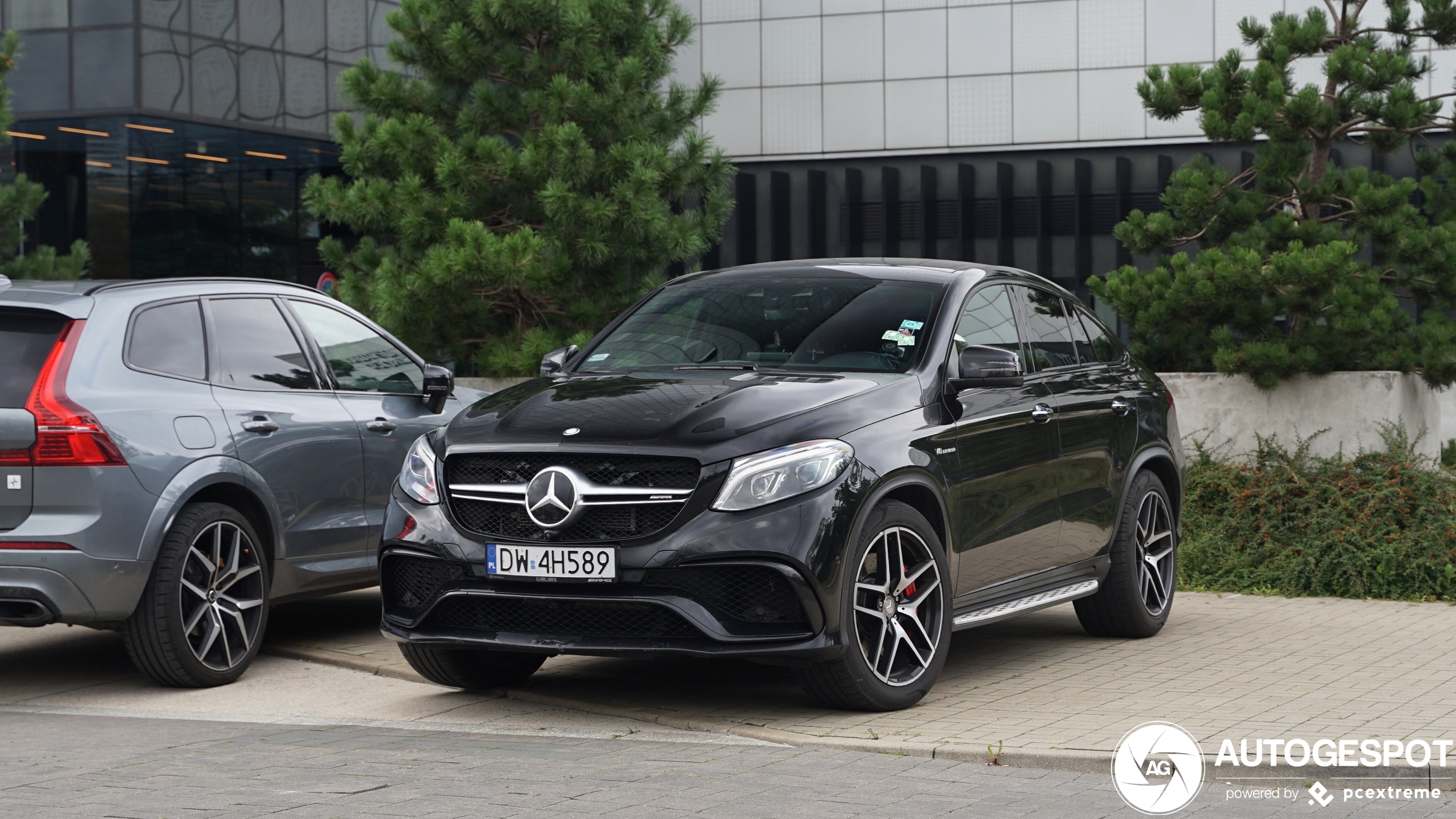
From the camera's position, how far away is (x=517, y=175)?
14.8 metres

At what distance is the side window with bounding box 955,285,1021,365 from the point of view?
25.2 ft

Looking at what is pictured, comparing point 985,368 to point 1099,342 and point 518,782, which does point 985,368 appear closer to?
point 1099,342

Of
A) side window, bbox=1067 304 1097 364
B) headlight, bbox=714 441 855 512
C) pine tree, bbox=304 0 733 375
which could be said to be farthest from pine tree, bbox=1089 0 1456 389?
headlight, bbox=714 441 855 512

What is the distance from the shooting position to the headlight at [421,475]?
6828 mm

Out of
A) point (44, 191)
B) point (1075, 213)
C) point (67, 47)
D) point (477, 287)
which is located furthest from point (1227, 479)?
point (67, 47)

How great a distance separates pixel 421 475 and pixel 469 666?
2.95 ft

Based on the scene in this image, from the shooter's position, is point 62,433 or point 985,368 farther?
point 985,368

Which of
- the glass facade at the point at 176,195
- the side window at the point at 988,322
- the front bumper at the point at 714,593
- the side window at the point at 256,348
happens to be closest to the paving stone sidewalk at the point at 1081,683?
the front bumper at the point at 714,593

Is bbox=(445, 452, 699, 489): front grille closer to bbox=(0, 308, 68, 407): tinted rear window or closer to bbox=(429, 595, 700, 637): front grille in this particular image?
bbox=(429, 595, 700, 637): front grille

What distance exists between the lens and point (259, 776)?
580 centimetres

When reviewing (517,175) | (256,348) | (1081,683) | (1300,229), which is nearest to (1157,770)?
(1081,683)

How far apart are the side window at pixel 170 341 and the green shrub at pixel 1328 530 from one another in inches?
250

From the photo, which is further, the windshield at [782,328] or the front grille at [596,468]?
the windshield at [782,328]

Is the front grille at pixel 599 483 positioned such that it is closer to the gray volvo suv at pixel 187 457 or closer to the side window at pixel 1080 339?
the gray volvo suv at pixel 187 457
